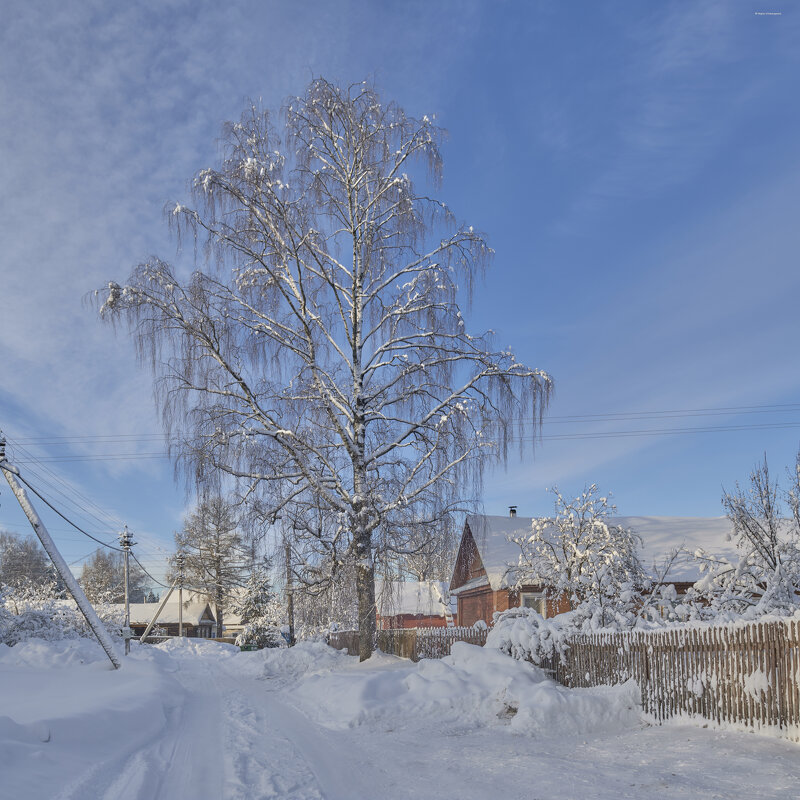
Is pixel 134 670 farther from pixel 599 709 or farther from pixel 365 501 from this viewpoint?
pixel 599 709

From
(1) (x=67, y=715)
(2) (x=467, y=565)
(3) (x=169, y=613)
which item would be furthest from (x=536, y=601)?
(3) (x=169, y=613)

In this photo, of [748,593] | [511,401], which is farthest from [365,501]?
[748,593]

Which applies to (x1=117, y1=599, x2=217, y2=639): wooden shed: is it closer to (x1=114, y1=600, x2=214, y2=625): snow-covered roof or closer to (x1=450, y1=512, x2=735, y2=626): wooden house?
(x1=114, y1=600, x2=214, y2=625): snow-covered roof

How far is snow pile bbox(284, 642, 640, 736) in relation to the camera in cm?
1014

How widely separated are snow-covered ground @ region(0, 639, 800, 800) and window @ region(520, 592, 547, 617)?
12.5 meters

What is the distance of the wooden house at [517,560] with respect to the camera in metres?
25.1

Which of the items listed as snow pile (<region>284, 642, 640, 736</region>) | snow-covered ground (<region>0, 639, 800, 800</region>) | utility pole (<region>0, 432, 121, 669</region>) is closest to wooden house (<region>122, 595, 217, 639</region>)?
utility pole (<region>0, 432, 121, 669</region>)

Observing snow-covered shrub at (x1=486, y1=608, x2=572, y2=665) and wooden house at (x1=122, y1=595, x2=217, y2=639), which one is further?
wooden house at (x1=122, y1=595, x2=217, y2=639)

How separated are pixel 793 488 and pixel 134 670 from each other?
1770 cm

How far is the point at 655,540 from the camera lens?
29.8 meters

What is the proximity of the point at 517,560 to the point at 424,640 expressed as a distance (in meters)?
7.88

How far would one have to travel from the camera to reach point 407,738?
9891 mm

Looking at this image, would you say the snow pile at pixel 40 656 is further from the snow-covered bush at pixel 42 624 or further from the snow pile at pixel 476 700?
the snow pile at pixel 476 700

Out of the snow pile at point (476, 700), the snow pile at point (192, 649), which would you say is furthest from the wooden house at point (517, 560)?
the snow pile at point (192, 649)
